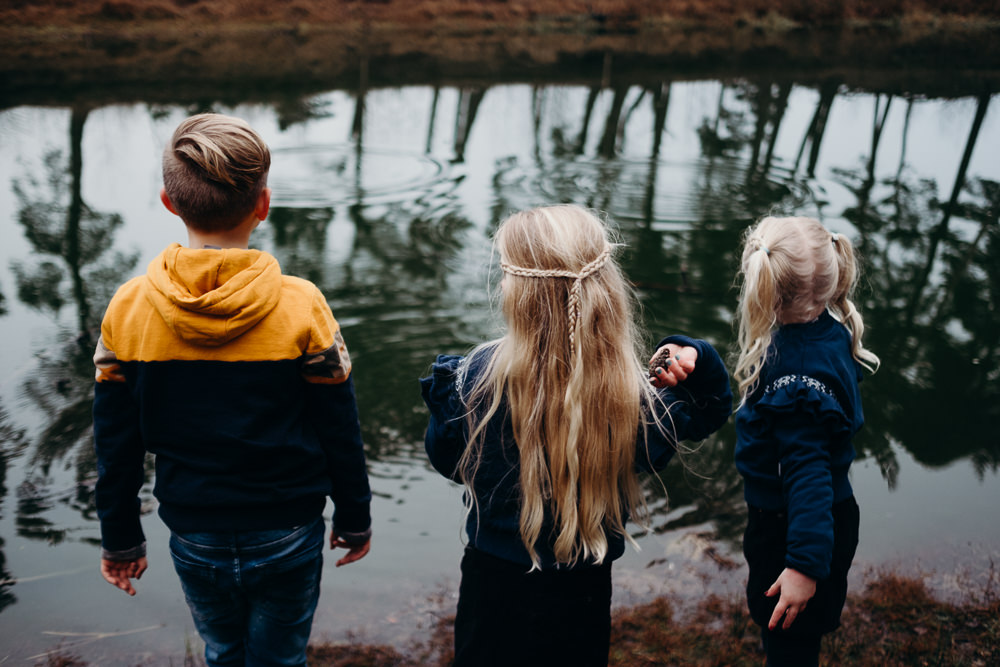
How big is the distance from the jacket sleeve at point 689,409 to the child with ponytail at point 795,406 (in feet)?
0.76

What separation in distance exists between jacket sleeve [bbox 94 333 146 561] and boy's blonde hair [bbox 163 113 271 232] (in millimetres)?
323

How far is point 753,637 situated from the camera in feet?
8.17

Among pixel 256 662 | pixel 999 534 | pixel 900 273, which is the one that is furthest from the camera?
pixel 900 273

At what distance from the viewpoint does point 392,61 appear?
1340 centimetres

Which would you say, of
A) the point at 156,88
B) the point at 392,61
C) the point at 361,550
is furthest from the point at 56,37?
→ the point at 361,550

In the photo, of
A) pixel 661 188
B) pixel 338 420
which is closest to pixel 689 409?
pixel 338 420

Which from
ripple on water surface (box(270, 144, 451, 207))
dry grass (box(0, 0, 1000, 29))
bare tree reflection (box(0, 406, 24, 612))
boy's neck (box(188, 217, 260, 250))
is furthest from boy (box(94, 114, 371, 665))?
dry grass (box(0, 0, 1000, 29))

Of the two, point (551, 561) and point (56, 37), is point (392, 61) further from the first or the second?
point (551, 561)

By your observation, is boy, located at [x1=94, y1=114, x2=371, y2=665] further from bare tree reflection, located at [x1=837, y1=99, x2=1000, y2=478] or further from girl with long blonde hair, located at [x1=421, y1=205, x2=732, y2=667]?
bare tree reflection, located at [x1=837, y1=99, x2=1000, y2=478]

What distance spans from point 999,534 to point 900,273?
290 centimetres

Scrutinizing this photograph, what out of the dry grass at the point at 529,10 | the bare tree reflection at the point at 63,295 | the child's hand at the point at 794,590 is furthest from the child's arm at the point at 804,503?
the dry grass at the point at 529,10

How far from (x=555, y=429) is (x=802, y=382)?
611 mm

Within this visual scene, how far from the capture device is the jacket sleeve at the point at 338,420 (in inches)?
64.1

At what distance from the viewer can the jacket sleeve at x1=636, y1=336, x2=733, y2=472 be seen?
162 centimetres
